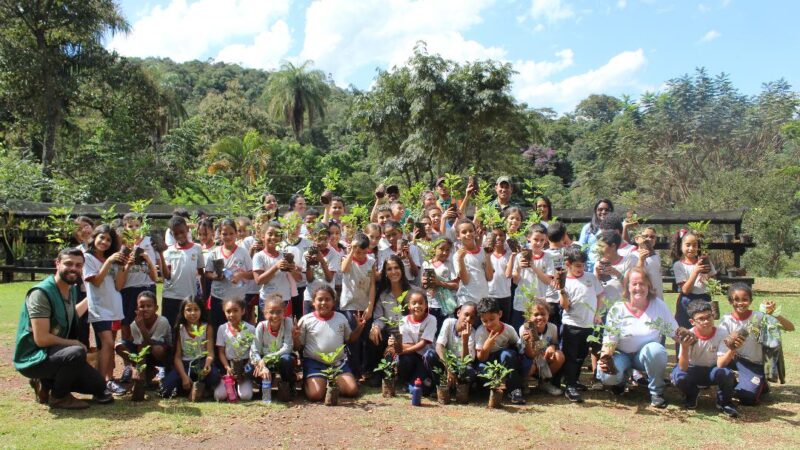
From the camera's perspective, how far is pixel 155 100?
20.0 m

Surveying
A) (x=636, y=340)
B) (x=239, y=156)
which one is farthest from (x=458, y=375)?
(x=239, y=156)

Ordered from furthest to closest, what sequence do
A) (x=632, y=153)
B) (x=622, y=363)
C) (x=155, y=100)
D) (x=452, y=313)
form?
(x=632, y=153)
(x=155, y=100)
(x=452, y=313)
(x=622, y=363)

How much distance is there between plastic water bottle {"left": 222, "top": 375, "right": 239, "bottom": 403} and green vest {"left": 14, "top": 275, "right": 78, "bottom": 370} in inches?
56.4

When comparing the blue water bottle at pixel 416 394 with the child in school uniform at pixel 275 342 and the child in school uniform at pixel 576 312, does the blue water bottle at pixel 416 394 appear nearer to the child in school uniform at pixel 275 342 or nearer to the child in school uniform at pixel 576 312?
the child in school uniform at pixel 275 342

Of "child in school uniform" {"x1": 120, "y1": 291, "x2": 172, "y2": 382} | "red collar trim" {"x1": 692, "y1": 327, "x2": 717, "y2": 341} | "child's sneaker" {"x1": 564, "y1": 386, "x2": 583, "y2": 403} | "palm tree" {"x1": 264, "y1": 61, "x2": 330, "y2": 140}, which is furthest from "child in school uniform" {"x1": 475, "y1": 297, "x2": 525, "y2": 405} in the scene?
"palm tree" {"x1": 264, "y1": 61, "x2": 330, "y2": 140}

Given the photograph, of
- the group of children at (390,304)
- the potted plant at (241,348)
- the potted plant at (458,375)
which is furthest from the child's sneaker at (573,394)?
the potted plant at (241,348)

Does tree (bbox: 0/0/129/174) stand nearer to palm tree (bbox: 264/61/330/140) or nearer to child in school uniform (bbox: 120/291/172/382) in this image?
child in school uniform (bbox: 120/291/172/382)

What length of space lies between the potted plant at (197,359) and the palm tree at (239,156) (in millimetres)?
20637

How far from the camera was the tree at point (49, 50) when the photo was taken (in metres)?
17.2

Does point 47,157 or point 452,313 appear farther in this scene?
point 47,157

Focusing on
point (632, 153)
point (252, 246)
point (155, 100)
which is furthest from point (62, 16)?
point (632, 153)

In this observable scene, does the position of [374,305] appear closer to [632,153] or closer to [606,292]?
[606,292]

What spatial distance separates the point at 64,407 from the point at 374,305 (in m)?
2.91

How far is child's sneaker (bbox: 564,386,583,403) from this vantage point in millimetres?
5562
